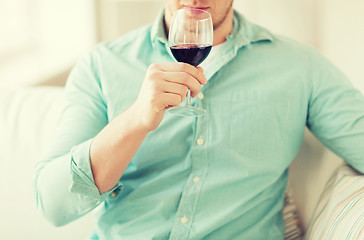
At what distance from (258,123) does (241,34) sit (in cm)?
29

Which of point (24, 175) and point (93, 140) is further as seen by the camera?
point (24, 175)

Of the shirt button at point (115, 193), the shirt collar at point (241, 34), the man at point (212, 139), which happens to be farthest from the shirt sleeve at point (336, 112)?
the shirt button at point (115, 193)

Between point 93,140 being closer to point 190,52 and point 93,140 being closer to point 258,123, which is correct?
point 190,52

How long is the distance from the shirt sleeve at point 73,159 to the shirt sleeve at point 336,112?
619 millimetres

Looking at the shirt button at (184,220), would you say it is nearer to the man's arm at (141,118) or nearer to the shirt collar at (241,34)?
the man's arm at (141,118)

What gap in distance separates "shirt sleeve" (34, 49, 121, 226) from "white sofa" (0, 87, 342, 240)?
1.09ft

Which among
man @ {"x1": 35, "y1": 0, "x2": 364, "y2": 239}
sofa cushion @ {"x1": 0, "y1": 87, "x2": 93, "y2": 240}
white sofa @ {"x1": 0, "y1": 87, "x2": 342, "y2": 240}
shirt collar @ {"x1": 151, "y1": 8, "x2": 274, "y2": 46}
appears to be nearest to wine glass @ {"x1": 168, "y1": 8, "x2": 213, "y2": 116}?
man @ {"x1": 35, "y1": 0, "x2": 364, "y2": 239}

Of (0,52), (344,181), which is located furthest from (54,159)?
(0,52)

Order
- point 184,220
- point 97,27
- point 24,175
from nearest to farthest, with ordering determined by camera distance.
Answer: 1. point 184,220
2. point 24,175
3. point 97,27

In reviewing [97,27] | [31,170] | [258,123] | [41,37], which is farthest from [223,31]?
[97,27]

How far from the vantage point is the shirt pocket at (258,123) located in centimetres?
120

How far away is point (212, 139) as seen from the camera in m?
1.18

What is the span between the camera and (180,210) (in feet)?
3.82

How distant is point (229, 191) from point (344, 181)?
321 mm
